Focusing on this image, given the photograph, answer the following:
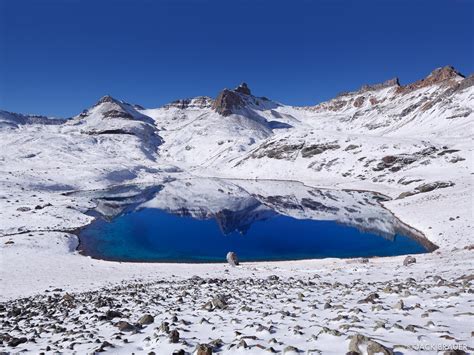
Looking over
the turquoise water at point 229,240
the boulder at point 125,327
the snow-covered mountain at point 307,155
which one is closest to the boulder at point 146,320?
the boulder at point 125,327

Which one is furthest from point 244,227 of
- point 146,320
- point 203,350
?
point 203,350

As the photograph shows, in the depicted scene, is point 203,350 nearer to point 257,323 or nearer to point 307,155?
point 257,323

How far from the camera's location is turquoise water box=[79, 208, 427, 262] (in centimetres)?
4059

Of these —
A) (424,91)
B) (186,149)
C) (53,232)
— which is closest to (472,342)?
(53,232)

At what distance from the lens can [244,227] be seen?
5550cm

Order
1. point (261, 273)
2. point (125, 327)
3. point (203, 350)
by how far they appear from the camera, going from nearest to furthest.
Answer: point (203, 350), point (125, 327), point (261, 273)

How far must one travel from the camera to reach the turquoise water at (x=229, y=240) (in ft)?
133

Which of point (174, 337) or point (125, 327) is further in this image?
point (125, 327)

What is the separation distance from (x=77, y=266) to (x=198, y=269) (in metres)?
11.7

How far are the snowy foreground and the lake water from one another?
187 centimetres

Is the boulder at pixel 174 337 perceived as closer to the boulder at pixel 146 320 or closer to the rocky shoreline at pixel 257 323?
the rocky shoreline at pixel 257 323

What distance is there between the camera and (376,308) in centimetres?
1124

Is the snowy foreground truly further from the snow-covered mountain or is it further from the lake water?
the lake water

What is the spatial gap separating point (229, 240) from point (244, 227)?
7947mm
